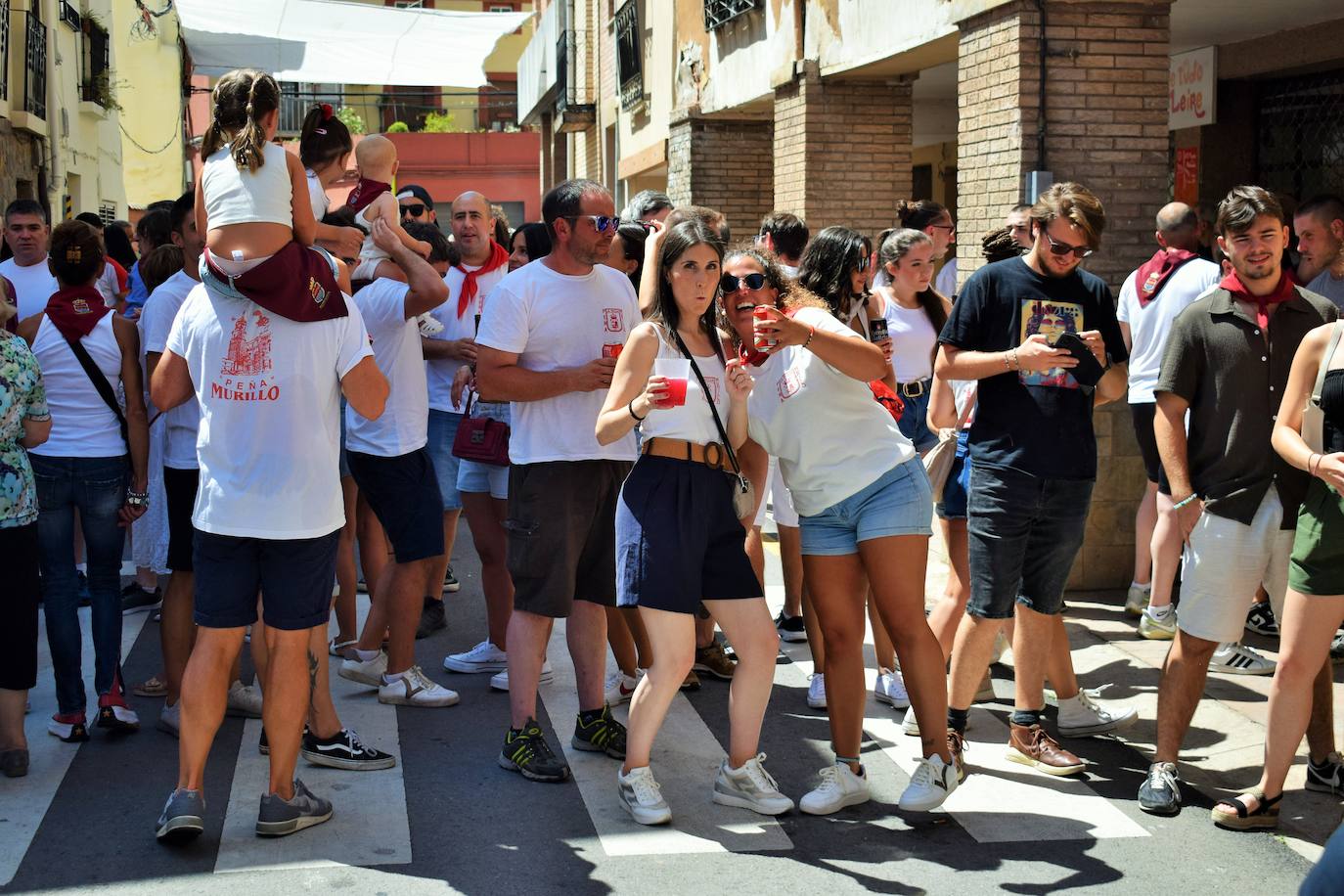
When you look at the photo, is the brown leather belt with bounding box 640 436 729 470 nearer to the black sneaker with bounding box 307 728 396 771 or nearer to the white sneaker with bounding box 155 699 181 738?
the black sneaker with bounding box 307 728 396 771

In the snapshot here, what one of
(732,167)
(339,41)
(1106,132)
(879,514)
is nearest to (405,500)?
(879,514)

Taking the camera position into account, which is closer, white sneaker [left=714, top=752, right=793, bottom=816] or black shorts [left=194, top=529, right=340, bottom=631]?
black shorts [left=194, top=529, right=340, bottom=631]

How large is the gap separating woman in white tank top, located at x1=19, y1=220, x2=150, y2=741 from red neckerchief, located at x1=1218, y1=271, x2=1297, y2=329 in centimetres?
418

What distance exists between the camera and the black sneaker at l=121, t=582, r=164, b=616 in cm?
819


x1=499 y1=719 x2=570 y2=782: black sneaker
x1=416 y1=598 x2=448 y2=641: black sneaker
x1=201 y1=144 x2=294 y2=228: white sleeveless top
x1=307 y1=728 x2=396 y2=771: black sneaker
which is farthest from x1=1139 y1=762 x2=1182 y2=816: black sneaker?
x1=416 y1=598 x2=448 y2=641: black sneaker

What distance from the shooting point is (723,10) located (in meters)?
15.2

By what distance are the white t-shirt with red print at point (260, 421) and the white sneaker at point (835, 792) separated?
6.26 ft

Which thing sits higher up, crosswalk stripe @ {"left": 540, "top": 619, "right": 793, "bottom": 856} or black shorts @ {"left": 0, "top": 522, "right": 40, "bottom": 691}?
black shorts @ {"left": 0, "top": 522, "right": 40, "bottom": 691}

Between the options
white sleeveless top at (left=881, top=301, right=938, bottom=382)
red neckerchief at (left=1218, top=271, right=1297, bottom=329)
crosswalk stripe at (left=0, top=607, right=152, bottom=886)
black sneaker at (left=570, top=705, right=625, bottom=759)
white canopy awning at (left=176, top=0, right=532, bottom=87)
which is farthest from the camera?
white canopy awning at (left=176, top=0, right=532, bottom=87)

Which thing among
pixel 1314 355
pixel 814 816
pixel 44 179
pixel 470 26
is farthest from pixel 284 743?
pixel 470 26

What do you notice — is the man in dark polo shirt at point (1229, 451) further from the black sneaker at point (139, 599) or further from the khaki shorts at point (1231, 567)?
the black sneaker at point (139, 599)

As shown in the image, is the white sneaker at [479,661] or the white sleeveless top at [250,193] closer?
the white sleeveless top at [250,193]

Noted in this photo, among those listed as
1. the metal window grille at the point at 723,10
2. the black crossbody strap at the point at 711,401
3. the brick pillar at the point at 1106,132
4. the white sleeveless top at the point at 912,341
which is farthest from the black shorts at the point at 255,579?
the metal window grille at the point at 723,10

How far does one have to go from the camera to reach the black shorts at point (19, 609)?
5.40m
